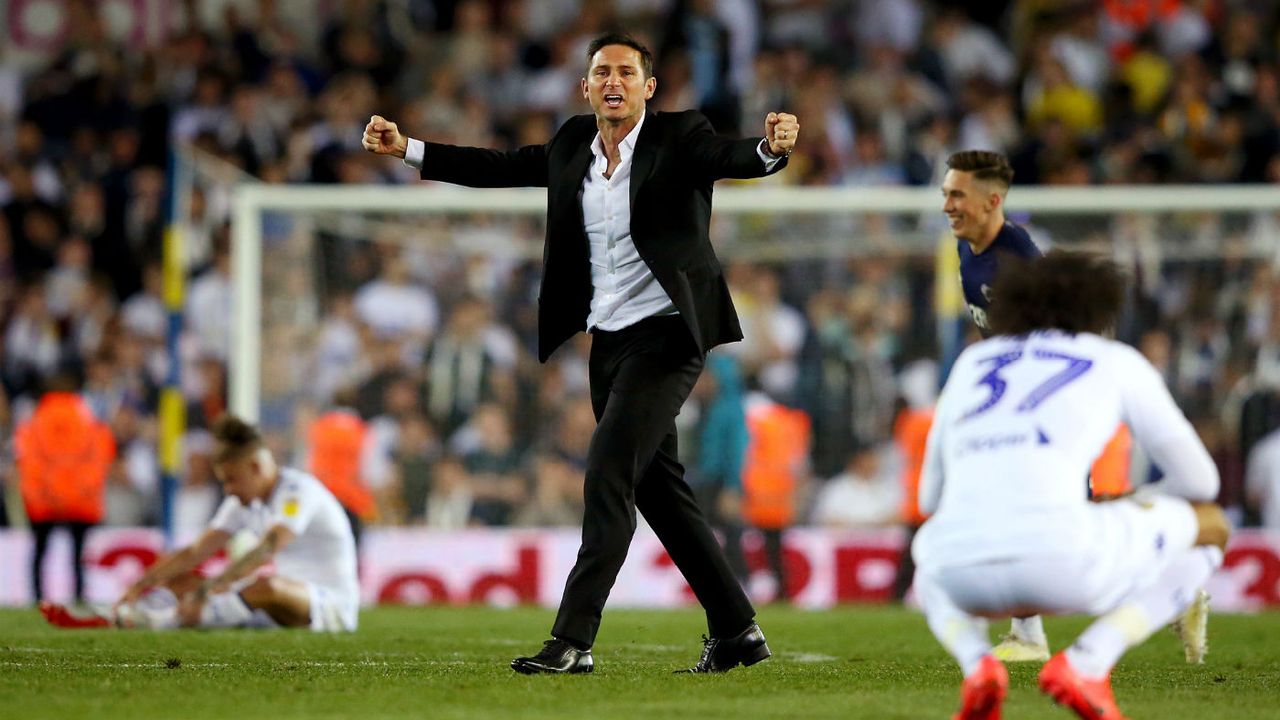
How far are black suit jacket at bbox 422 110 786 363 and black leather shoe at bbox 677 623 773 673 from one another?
3.37ft

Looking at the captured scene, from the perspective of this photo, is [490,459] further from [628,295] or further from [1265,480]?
[628,295]

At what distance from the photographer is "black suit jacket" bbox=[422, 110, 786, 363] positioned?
643cm

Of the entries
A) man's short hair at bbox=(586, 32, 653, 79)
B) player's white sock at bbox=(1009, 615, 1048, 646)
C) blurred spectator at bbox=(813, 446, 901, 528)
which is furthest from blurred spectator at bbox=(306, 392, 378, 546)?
man's short hair at bbox=(586, 32, 653, 79)

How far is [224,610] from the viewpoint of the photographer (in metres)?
9.66

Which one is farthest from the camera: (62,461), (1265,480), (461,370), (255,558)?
(461,370)

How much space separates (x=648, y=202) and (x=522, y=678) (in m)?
1.64

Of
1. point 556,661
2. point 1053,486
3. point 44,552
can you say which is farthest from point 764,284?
point 1053,486

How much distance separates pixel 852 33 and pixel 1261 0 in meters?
3.99

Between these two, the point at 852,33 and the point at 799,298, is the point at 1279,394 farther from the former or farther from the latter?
the point at 852,33

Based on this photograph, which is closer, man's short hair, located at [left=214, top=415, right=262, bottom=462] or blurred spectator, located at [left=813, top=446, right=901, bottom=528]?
man's short hair, located at [left=214, top=415, right=262, bottom=462]

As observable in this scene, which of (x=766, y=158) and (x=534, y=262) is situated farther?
(x=534, y=262)

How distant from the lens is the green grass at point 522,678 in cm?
545

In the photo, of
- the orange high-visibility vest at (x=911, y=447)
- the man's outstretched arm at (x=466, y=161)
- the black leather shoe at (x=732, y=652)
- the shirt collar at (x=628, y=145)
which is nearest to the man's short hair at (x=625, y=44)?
the shirt collar at (x=628, y=145)

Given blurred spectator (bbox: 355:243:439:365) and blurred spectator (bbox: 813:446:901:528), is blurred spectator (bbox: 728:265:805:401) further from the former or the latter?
blurred spectator (bbox: 355:243:439:365)
